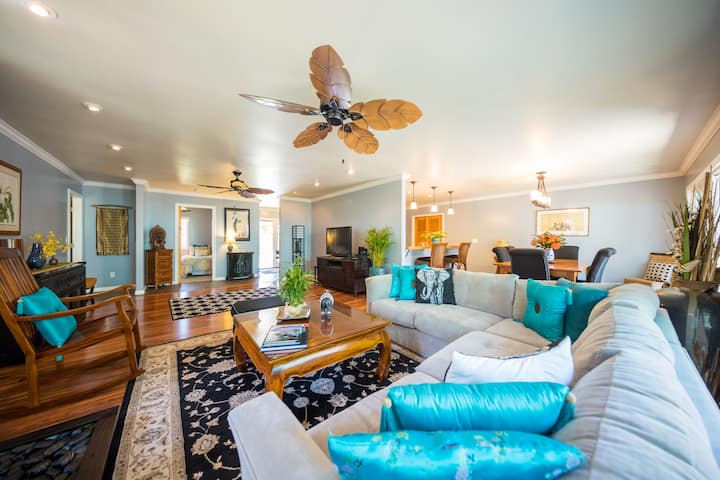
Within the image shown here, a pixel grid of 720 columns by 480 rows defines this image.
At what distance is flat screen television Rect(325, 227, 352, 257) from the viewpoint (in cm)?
593

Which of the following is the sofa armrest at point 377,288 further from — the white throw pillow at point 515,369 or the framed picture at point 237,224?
the framed picture at point 237,224

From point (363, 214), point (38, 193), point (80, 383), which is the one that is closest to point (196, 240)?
point (38, 193)

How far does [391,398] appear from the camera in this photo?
2.15 ft

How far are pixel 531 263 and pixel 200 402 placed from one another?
3.93 meters

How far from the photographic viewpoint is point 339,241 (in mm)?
6191

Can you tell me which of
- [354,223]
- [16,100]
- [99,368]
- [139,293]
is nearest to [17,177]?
[16,100]

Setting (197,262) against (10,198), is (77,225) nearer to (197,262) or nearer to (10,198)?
(197,262)

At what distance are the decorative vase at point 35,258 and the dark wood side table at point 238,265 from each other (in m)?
4.04

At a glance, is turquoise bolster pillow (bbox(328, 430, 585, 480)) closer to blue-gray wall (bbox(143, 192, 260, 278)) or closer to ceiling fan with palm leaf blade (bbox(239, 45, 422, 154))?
ceiling fan with palm leaf blade (bbox(239, 45, 422, 154))

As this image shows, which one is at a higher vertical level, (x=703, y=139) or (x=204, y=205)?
(x=703, y=139)

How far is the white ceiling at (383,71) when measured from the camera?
1365 millimetres

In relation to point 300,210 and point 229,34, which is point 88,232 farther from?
point 229,34

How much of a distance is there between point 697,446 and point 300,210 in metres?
7.76

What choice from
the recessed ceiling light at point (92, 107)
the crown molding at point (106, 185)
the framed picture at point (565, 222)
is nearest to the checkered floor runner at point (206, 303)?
the recessed ceiling light at point (92, 107)
